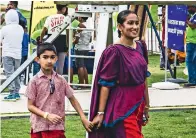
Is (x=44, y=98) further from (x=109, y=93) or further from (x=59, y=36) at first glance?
(x=59, y=36)

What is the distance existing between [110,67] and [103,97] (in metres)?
0.28

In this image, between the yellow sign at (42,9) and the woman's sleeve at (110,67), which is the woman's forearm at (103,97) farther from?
the yellow sign at (42,9)

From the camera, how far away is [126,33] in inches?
265

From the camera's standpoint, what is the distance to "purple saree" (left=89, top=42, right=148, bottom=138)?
657 centimetres

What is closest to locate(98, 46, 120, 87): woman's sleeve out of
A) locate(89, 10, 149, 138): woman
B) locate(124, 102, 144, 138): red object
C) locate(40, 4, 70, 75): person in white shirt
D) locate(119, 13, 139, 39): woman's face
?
locate(89, 10, 149, 138): woman

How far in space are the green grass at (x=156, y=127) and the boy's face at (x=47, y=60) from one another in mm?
2992

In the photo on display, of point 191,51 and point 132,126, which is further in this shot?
point 191,51

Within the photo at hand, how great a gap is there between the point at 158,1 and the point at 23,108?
5.95m

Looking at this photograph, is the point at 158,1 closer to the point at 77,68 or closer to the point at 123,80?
the point at 123,80

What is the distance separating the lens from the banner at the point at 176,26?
1487cm

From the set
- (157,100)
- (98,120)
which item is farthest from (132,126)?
(157,100)

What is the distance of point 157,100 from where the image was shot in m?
13.1

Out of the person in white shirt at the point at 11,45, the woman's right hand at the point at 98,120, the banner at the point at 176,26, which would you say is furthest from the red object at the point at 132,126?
the banner at the point at 176,26

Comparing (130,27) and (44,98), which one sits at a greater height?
(130,27)
